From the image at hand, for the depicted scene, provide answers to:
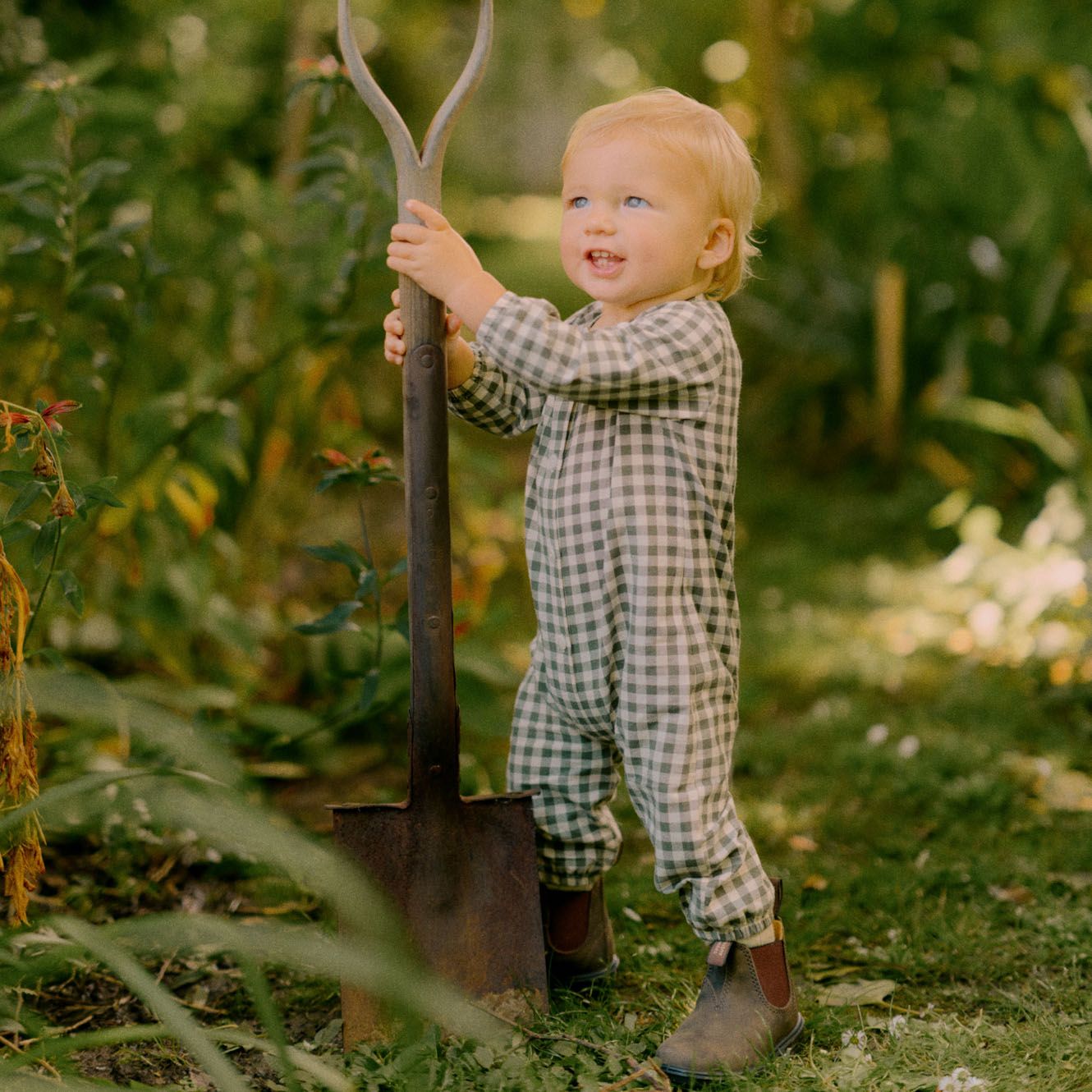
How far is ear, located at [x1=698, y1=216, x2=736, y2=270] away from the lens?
188 centimetres

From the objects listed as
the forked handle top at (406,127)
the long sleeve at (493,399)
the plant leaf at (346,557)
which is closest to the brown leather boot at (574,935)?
the plant leaf at (346,557)

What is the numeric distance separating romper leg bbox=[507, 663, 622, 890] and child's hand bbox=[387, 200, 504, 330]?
594 mm

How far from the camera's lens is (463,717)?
258 centimetres

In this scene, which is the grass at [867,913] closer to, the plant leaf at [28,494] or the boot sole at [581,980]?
the boot sole at [581,980]

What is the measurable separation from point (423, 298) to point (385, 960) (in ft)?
3.03

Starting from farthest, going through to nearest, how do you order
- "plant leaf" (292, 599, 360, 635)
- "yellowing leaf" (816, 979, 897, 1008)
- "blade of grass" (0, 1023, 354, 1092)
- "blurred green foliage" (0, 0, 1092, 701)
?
"blurred green foliage" (0, 0, 1092, 701)
"plant leaf" (292, 599, 360, 635)
"yellowing leaf" (816, 979, 897, 1008)
"blade of grass" (0, 1023, 354, 1092)

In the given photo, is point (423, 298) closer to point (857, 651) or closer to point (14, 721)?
point (14, 721)

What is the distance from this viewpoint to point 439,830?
1959mm

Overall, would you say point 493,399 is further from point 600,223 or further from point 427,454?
point 600,223

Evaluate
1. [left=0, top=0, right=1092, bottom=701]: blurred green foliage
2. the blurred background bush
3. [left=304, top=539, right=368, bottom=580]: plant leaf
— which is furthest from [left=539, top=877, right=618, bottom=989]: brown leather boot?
[left=0, top=0, right=1092, bottom=701]: blurred green foliage

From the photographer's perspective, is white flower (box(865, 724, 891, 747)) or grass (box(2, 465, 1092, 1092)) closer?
grass (box(2, 465, 1092, 1092))

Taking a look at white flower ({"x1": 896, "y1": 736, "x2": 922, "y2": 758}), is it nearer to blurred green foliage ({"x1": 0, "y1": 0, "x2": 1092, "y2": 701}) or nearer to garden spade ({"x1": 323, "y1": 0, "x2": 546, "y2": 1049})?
blurred green foliage ({"x1": 0, "y1": 0, "x2": 1092, "y2": 701})

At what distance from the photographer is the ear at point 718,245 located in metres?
1.88

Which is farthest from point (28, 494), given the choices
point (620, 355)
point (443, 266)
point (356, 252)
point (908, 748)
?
point (908, 748)
